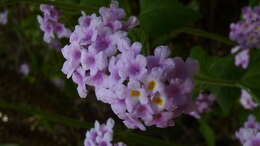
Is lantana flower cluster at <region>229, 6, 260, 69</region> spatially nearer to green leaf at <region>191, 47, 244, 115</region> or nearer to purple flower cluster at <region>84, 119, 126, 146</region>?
green leaf at <region>191, 47, 244, 115</region>

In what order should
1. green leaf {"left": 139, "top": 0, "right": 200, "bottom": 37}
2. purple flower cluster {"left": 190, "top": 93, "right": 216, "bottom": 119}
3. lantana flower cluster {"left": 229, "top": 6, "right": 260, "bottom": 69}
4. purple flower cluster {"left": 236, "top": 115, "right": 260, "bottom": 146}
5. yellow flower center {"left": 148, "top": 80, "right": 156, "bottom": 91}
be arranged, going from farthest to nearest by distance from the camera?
purple flower cluster {"left": 190, "top": 93, "right": 216, "bottom": 119} < lantana flower cluster {"left": 229, "top": 6, "right": 260, "bottom": 69} < green leaf {"left": 139, "top": 0, "right": 200, "bottom": 37} < purple flower cluster {"left": 236, "top": 115, "right": 260, "bottom": 146} < yellow flower center {"left": 148, "top": 80, "right": 156, "bottom": 91}

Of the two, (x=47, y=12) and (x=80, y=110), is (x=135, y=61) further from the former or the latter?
(x=80, y=110)

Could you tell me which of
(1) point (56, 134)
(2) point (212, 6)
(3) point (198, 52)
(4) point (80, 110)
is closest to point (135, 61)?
(3) point (198, 52)

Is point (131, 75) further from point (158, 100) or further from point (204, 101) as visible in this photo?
point (204, 101)

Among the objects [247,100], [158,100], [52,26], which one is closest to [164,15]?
[52,26]

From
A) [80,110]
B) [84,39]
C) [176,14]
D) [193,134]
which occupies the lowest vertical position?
[193,134]

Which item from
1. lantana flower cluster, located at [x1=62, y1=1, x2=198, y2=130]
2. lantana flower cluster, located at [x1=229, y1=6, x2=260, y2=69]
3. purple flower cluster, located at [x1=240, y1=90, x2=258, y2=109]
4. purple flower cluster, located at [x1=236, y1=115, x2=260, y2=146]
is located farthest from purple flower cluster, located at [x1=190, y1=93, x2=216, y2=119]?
lantana flower cluster, located at [x1=62, y1=1, x2=198, y2=130]

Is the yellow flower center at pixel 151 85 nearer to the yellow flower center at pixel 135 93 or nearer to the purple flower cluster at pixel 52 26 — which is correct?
the yellow flower center at pixel 135 93
